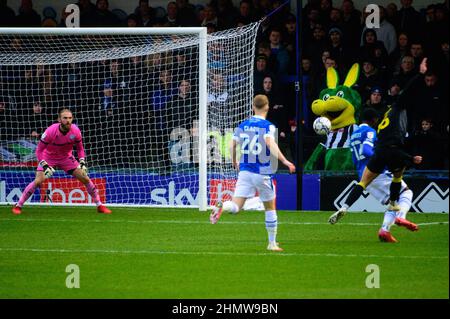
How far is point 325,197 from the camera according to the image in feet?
64.4

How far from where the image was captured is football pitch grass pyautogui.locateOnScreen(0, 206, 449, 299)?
1045cm

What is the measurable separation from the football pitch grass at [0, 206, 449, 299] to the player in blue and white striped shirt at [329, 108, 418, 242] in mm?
297

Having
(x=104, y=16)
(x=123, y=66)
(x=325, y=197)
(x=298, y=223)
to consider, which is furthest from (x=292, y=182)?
(x=104, y=16)

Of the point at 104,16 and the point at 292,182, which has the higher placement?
the point at 104,16

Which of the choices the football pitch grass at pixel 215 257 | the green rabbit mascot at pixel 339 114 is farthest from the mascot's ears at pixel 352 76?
the football pitch grass at pixel 215 257

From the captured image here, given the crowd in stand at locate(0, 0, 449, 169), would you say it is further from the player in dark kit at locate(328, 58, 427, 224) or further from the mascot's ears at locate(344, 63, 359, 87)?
the player in dark kit at locate(328, 58, 427, 224)

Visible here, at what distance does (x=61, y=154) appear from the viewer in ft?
→ 62.0

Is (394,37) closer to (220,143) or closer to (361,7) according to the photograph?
(361,7)

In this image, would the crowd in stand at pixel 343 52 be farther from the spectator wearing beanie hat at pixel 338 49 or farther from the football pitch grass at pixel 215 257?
the football pitch grass at pixel 215 257

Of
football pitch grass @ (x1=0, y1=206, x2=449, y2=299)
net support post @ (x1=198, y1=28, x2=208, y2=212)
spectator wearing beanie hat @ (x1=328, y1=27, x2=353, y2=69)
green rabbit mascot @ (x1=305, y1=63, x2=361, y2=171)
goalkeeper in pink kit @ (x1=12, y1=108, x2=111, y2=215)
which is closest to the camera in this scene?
football pitch grass @ (x1=0, y1=206, x2=449, y2=299)

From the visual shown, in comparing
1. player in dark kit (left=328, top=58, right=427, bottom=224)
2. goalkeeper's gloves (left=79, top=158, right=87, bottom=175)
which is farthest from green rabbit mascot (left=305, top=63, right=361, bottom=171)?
player in dark kit (left=328, top=58, right=427, bottom=224)
